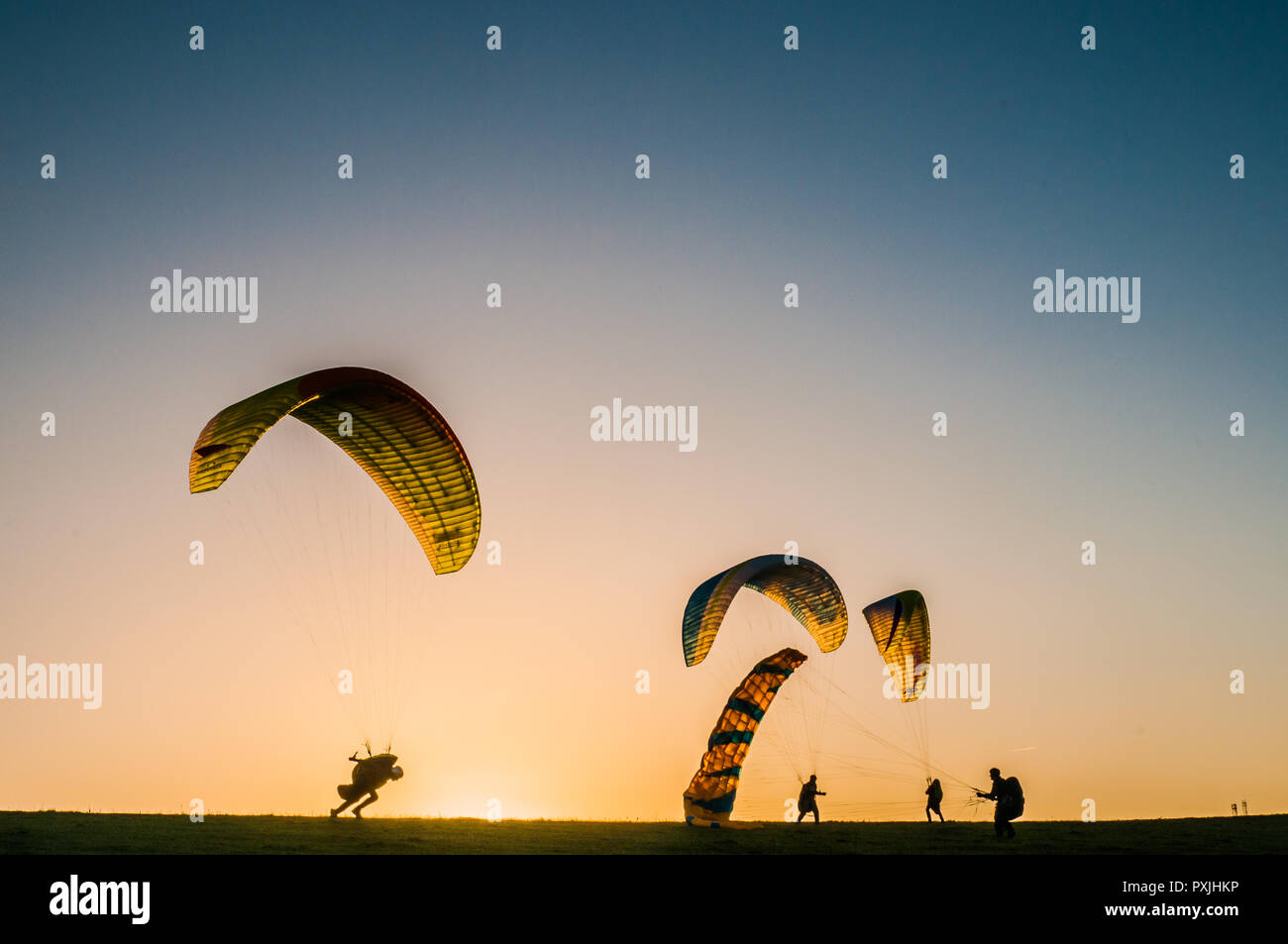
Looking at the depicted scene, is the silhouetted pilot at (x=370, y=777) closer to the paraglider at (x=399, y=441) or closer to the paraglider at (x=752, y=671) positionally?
the paraglider at (x=399, y=441)

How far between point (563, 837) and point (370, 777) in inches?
173

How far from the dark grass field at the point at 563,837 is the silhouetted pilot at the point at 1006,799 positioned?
44 centimetres

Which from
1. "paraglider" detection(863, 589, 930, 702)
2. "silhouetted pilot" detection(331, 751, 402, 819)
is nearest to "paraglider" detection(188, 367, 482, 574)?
"silhouetted pilot" detection(331, 751, 402, 819)

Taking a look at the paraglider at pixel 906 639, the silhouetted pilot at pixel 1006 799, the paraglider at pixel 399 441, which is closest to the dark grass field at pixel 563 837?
the silhouetted pilot at pixel 1006 799

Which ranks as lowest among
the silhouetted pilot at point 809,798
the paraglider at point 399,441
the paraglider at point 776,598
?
the silhouetted pilot at point 809,798

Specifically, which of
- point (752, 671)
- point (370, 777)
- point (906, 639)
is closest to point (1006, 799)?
point (906, 639)

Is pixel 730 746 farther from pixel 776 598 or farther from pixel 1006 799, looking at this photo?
pixel 1006 799

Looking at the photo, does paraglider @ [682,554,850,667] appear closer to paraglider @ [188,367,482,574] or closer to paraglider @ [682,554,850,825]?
paraglider @ [682,554,850,825]

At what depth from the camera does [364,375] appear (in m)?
24.1

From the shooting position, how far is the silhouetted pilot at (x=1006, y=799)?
28.9 metres

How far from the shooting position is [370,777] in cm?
2645
